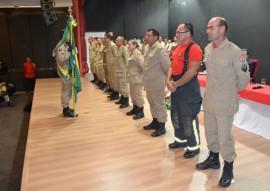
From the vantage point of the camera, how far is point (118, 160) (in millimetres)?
2938

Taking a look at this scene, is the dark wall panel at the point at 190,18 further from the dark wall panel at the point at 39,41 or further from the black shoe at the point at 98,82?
the black shoe at the point at 98,82

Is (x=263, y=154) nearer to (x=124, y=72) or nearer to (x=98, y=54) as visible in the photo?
(x=124, y=72)

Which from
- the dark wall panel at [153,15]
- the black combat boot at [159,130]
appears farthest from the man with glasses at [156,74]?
the dark wall panel at [153,15]

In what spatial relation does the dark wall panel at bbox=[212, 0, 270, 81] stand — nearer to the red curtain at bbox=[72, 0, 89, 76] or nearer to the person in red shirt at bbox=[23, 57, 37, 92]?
the red curtain at bbox=[72, 0, 89, 76]

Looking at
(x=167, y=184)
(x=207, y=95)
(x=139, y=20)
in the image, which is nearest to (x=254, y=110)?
(x=207, y=95)

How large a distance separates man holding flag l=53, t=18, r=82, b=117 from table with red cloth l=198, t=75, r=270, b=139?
2.61 meters

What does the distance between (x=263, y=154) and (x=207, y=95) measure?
1.19 metres

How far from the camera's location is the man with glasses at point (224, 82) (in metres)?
2.23

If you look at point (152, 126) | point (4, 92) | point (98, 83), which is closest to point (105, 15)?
point (98, 83)

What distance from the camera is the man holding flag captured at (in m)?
4.25

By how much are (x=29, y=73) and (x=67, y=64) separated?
5.88 m

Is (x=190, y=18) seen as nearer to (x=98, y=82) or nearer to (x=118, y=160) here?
(x=98, y=82)

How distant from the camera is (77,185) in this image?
2.44m

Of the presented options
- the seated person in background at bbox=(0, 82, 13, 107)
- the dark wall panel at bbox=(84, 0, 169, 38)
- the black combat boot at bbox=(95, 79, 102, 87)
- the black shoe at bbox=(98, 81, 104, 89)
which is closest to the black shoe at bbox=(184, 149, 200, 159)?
the black shoe at bbox=(98, 81, 104, 89)
